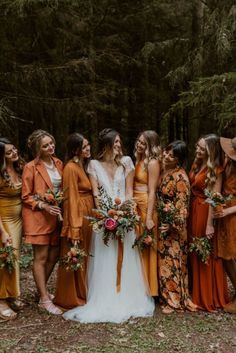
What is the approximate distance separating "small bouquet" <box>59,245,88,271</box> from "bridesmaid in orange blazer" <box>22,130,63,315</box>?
36cm

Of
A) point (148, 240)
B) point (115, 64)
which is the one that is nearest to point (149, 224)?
point (148, 240)

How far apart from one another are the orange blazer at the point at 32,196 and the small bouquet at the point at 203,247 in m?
1.76

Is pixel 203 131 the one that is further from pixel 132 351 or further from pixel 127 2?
pixel 132 351

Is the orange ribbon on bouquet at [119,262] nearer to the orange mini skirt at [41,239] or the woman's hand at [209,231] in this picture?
the orange mini skirt at [41,239]

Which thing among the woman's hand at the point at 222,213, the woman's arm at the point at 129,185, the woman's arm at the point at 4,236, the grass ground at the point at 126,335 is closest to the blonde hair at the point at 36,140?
the woman's arm at the point at 4,236

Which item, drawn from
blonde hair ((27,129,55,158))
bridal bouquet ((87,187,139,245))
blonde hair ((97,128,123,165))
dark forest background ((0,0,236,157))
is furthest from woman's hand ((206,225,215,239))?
dark forest background ((0,0,236,157))

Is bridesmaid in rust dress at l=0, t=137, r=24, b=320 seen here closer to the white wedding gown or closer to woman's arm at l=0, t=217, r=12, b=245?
woman's arm at l=0, t=217, r=12, b=245

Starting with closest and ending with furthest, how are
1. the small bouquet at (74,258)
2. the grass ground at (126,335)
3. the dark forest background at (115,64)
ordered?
the grass ground at (126,335) → the small bouquet at (74,258) → the dark forest background at (115,64)

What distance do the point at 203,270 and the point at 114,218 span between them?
1360mm

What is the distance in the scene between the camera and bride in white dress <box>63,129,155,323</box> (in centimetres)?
491

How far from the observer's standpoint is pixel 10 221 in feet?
16.5

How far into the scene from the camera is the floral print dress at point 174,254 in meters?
5.02

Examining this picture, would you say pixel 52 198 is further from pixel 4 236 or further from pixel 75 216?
pixel 4 236

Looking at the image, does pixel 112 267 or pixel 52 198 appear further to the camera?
pixel 112 267
